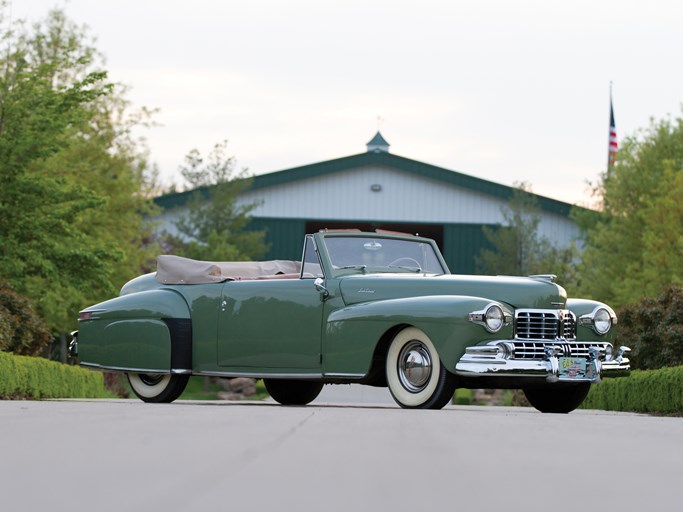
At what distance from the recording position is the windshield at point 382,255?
1280 centimetres

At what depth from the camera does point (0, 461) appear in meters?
5.51

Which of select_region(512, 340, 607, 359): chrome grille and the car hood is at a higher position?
the car hood

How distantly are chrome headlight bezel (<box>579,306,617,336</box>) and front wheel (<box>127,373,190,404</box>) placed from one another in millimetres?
4113

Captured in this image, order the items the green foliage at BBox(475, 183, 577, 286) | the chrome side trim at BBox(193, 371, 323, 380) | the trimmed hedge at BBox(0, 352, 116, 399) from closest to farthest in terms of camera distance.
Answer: the chrome side trim at BBox(193, 371, 323, 380)
the trimmed hedge at BBox(0, 352, 116, 399)
the green foliage at BBox(475, 183, 577, 286)

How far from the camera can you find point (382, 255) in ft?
42.9

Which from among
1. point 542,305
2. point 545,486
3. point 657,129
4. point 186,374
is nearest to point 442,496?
point 545,486

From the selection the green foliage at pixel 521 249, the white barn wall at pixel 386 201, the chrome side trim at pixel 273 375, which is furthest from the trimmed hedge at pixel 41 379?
the white barn wall at pixel 386 201

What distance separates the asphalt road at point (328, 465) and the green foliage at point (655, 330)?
31.4 feet

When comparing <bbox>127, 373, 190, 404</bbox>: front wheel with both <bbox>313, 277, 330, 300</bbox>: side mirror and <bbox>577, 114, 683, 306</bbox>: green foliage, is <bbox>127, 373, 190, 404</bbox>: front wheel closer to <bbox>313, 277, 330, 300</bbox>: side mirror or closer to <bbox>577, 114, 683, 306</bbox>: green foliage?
<bbox>313, 277, 330, 300</bbox>: side mirror

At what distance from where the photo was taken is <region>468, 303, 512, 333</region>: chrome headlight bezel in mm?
11023

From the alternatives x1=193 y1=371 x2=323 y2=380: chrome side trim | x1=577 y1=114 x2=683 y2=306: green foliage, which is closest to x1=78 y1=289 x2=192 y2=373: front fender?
x1=193 y1=371 x2=323 y2=380: chrome side trim

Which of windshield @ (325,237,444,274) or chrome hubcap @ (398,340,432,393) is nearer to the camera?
chrome hubcap @ (398,340,432,393)

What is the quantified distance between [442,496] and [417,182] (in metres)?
44.1

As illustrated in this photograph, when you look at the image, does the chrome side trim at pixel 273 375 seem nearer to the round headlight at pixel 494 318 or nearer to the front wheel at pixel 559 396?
the round headlight at pixel 494 318
